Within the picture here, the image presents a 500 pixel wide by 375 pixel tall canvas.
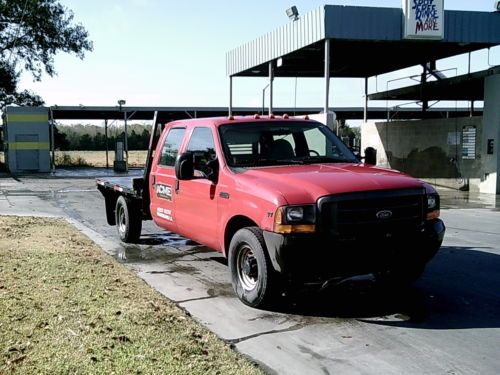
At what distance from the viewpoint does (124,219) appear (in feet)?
31.5

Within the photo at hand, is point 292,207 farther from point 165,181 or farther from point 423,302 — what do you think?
point 165,181

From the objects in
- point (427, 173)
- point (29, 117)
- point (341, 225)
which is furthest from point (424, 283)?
point (29, 117)

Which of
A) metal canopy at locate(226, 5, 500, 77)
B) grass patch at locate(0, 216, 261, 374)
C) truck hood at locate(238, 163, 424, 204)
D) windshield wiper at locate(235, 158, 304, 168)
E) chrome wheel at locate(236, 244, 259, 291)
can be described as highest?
metal canopy at locate(226, 5, 500, 77)

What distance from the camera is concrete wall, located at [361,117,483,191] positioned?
20.5m

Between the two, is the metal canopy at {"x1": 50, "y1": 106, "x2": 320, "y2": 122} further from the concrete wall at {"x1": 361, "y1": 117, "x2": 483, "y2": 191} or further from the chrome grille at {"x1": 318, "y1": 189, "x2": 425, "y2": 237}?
the chrome grille at {"x1": 318, "y1": 189, "x2": 425, "y2": 237}

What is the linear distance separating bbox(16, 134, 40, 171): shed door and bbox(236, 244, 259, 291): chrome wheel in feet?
94.6

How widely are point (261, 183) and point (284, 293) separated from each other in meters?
1.23

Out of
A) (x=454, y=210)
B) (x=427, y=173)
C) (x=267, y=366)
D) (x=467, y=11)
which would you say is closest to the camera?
(x=267, y=366)

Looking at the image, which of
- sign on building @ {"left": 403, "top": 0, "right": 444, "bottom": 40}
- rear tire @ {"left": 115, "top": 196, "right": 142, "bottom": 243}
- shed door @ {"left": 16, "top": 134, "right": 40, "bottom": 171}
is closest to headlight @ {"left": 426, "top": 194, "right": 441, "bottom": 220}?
rear tire @ {"left": 115, "top": 196, "right": 142, "bottom": 243}

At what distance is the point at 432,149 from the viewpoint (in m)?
22.4

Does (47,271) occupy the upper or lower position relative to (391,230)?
lower

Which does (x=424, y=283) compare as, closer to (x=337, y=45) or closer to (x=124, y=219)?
(x=124, y=219)

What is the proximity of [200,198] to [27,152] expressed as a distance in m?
28.2

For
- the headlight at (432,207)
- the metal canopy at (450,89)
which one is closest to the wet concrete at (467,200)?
the metal canopy at (450,89)
